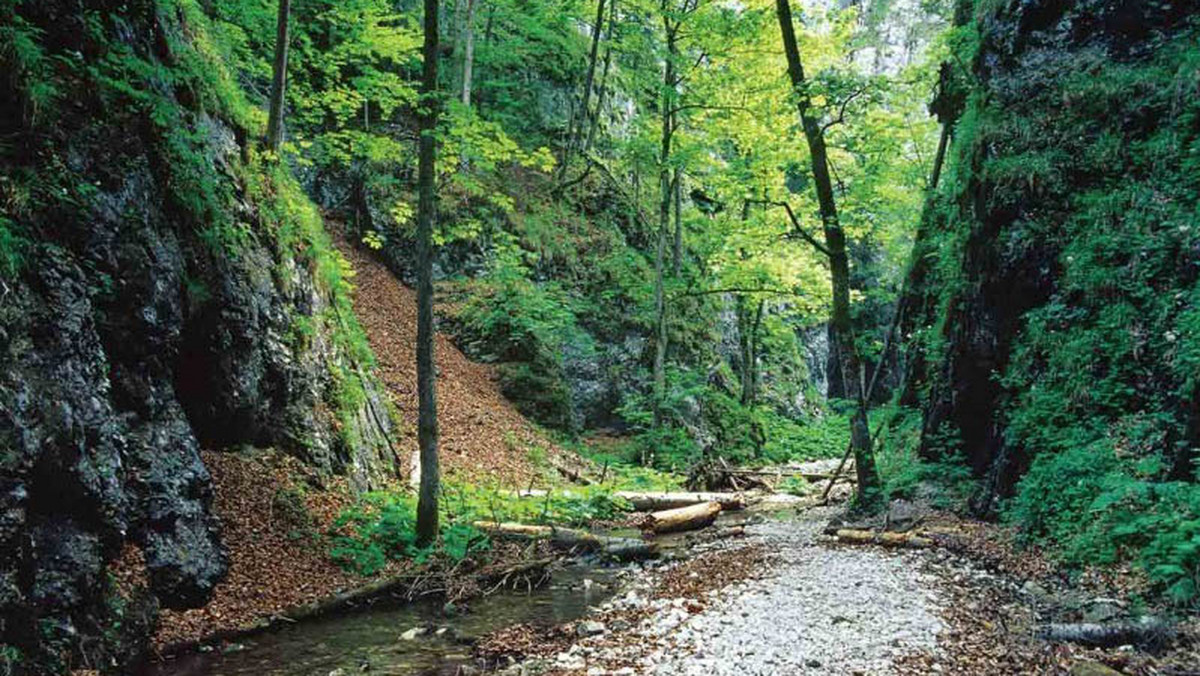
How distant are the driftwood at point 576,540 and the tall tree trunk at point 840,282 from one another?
4253 millimetres

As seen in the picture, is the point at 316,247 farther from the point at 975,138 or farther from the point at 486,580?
the point at 975,138

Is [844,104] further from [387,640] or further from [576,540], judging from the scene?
[387,640]

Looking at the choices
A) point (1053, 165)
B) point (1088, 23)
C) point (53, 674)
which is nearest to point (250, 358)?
point (53, 674)

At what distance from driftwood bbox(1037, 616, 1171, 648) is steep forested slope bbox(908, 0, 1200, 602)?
488mm

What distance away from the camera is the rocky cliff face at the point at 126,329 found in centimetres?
521

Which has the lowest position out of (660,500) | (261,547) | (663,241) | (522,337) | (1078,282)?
(660,500)

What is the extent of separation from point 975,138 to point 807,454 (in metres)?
17.4

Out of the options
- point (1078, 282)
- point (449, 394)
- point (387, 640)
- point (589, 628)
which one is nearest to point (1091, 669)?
point (589, 628)

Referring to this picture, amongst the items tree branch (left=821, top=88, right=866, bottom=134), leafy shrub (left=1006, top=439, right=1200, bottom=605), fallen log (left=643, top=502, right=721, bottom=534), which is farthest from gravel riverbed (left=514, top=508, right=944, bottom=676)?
tree branch (left=821, top=88, right=866, bottom=134)

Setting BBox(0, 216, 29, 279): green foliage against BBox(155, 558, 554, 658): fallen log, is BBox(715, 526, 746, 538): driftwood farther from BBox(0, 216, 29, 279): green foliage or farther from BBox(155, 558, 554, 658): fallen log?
BBox(0, 216, 29, 279): green foliage

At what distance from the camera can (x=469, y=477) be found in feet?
45.1

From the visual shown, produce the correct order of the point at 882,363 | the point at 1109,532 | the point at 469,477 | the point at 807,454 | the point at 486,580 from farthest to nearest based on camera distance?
1. the point at 807,454
2. the point at 882,363
3. the point at 469,477
4. the point at 486,580
5. the point at 1109,532

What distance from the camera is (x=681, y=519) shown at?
1290 centimetres

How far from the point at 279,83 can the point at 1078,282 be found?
525 inches
